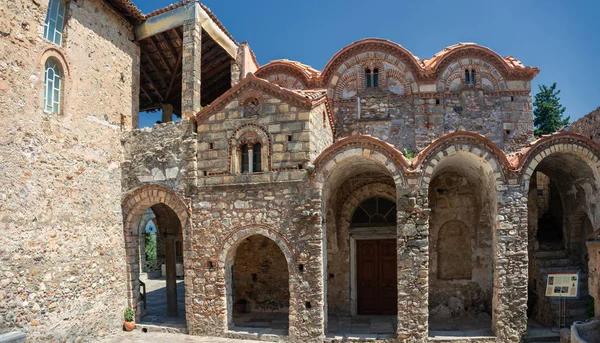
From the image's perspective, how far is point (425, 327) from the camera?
9594 mm

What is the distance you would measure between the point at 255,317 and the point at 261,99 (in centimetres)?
613

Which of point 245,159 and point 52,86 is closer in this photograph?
point 52,86

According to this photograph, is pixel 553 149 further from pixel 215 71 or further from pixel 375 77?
pixel 215 71

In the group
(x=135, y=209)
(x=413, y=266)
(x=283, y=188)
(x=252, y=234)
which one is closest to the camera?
(x=413, y=266)

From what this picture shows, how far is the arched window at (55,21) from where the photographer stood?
9334 mm

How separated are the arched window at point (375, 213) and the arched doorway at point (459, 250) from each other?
1.14m

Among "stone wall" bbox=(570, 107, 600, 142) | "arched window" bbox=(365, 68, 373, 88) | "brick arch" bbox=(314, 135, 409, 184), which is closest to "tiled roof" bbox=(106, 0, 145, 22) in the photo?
"brick arch" bbox=(314, 135, 409, 184)

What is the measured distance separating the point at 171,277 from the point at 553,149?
1040cm

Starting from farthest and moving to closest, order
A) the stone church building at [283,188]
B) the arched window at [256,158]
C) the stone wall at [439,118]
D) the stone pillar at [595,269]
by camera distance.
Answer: the stone wall at [439,118] < the arched window at [256,158] < the stone church building at [283,188] < the stone pillar at [595,269]

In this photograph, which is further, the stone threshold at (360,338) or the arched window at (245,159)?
the arched window at (245,159)

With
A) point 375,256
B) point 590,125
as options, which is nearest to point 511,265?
point 375,256

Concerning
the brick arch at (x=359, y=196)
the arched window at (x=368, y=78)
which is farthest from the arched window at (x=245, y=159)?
the arched window at (x=368, y=78)

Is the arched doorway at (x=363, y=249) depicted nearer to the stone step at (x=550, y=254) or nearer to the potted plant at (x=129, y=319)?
the stone step at (x=550, y=254)

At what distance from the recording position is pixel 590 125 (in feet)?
40.5
